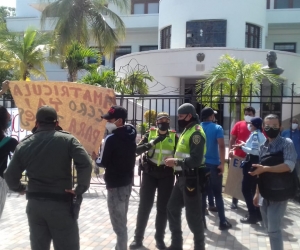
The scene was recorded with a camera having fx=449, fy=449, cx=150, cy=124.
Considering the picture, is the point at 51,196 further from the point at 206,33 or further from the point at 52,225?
the point at 206,33

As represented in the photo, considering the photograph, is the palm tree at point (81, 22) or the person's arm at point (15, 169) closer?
the person's arm at point (15, 169)

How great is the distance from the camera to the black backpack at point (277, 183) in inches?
175

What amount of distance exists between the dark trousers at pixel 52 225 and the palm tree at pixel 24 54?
1628cm

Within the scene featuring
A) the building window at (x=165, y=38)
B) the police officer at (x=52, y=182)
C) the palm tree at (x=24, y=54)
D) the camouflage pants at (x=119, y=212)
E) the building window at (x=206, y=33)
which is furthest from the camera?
the building window at (x=165, y=38)

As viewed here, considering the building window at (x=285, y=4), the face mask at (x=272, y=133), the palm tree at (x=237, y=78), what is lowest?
the face mask at (x=272, y=133)

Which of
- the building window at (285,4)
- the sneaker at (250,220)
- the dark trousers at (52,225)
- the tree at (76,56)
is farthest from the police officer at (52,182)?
the building window at (285,4)

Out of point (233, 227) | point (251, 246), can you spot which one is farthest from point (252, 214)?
point (251, 246)

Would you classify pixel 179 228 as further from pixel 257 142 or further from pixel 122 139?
pixel 257 142

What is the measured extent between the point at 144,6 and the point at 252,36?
415 inches

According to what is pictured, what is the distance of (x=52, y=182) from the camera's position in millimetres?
3824

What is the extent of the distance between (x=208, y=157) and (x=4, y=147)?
309 centimetres

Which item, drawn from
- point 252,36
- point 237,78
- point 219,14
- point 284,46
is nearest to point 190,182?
point 237,78

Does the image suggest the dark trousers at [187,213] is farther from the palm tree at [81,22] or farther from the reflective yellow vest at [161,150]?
the palm tree at [81,22]

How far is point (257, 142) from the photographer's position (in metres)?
6.47
